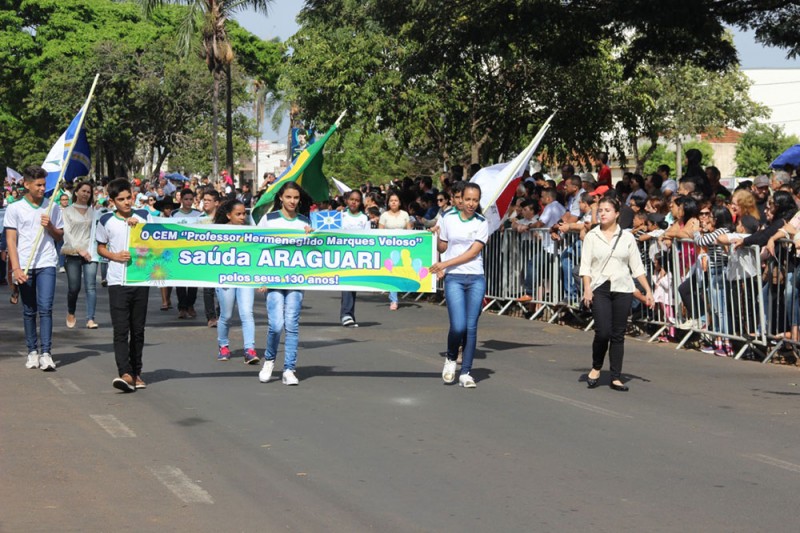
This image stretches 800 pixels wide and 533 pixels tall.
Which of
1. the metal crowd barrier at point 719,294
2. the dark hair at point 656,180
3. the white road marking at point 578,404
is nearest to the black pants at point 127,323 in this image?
the white road marking at point 578,404

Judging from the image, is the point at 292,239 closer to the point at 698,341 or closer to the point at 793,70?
the point at 698,341

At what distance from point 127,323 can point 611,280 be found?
169 inches

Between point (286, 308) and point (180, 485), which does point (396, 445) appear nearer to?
point (180, 485)

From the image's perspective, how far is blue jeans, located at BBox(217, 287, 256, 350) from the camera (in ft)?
40.9

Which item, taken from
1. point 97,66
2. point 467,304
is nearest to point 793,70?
point 97,66

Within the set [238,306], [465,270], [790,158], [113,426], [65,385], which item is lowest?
[113,426]

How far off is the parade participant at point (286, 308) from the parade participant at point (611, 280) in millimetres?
A: 2620

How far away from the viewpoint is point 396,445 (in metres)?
8.41

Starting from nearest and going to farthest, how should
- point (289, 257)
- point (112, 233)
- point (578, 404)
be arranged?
point (578, 404)
point (112, 233)
point (289, 257)

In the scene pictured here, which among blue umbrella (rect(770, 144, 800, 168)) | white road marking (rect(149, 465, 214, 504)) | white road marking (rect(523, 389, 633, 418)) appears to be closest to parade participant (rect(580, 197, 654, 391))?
white road marking (rect(523, 389, 633, 418))

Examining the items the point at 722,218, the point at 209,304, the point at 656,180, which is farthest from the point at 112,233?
the point at 656,180

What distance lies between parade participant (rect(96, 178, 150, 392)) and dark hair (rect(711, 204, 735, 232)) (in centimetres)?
667

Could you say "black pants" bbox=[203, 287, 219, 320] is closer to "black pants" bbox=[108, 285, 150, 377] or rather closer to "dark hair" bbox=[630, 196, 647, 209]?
"black pants" bbox=[108, 285, 150, 377]

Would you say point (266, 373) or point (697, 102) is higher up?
point (697, 102)
